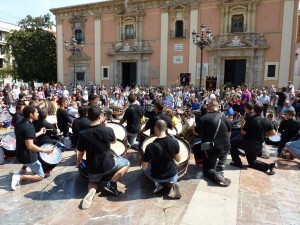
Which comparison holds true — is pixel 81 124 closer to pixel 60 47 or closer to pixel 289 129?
pixel 289 129

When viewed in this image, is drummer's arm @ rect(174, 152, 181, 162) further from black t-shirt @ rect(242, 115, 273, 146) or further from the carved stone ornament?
the carved stone ornament

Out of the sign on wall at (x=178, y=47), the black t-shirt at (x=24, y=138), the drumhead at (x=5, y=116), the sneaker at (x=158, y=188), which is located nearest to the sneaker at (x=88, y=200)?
the sneaker at (x=158, y=188)

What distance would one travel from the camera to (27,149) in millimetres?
4699

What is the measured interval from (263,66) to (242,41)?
9.08 feet

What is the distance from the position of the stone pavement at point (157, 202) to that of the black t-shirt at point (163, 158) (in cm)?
42

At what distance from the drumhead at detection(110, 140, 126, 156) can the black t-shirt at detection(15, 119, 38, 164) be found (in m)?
1.44

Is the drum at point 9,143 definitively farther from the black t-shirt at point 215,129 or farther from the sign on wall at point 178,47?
the sign on wall at point 178,47

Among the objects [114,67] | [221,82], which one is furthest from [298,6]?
[114,67]

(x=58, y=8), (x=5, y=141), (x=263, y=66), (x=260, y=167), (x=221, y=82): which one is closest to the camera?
(x=260, y=167)

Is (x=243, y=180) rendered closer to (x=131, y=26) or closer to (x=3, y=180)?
(x=3, y=180)

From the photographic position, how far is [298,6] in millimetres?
20703

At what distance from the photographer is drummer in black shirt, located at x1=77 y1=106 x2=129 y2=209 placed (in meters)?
4.10

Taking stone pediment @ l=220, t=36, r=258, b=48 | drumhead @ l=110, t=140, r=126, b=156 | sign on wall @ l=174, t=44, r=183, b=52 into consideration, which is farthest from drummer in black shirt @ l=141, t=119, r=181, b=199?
sign on wall @ l=174, t=44, r=183, b=52

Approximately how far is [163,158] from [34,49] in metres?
33.4
